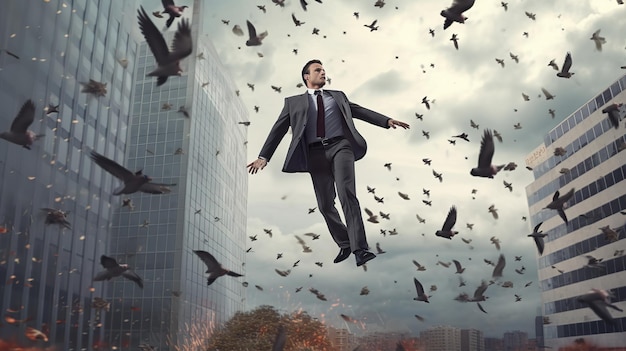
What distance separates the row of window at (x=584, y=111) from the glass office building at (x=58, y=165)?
49.7m

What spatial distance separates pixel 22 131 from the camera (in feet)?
33.3

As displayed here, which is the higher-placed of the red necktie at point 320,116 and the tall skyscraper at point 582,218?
the tall skyscraper at point 582,218

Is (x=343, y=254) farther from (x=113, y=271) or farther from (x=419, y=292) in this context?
(x=113, y=271)

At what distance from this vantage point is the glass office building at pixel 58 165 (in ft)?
136

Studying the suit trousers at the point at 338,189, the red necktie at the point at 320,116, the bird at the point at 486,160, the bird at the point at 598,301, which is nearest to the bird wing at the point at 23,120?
the red necktie at the point at 320,116

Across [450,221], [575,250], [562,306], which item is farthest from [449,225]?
[562,306]

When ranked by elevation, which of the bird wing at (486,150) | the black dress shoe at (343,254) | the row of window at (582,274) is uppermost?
the row of window at (582,274)

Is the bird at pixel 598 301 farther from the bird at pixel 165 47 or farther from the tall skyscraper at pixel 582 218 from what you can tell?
the tall skyscraper at pixel 582 218

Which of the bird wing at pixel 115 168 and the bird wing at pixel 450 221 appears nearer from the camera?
the bird wing at pixel 115 168

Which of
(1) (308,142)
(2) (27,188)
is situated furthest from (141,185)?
(2) (27,188)

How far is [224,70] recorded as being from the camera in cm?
8262

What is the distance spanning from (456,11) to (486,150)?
2259 mm

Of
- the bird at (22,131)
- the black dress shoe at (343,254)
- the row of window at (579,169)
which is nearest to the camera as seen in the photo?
the black dress shoe at (343,254)

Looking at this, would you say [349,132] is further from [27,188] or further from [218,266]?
[27,188]
